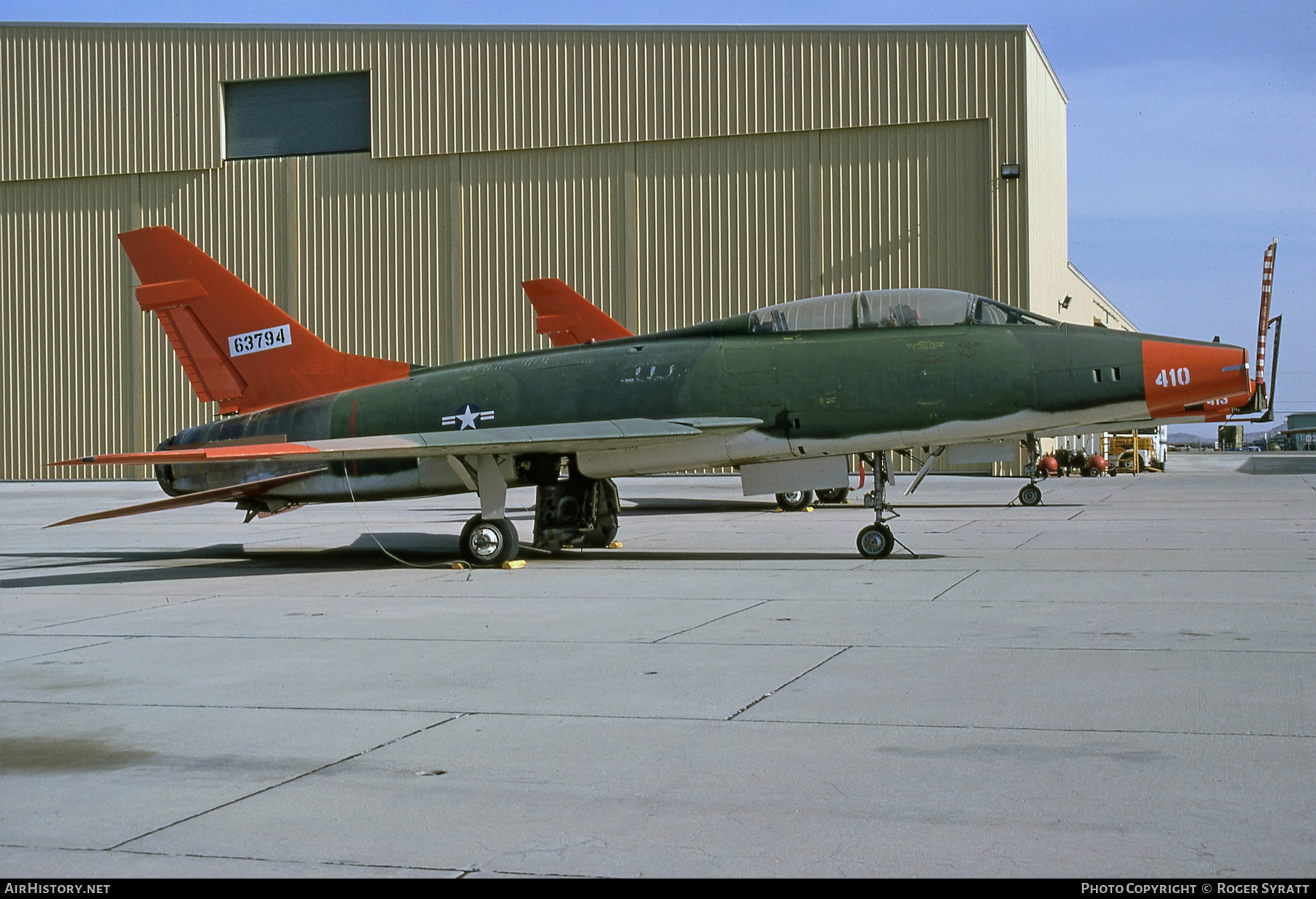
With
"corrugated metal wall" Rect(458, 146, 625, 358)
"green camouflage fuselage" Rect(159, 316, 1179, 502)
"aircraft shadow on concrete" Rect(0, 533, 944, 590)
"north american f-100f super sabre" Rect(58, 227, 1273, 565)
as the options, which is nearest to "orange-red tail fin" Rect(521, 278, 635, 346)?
"aircraft shadow on concrete" Rect(0, 533, 944, 590)

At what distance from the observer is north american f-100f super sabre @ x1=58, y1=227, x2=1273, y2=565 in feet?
40.1

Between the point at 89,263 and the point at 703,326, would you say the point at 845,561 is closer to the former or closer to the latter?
the point at 703,326

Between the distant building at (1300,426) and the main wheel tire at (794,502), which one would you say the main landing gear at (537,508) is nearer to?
the main wheel tire at (794,502)

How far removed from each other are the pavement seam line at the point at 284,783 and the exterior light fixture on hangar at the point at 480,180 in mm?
33743

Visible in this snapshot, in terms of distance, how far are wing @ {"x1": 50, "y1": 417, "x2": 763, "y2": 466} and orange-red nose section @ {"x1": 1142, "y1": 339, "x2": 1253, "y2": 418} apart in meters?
3.75

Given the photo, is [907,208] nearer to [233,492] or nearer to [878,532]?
[878,532]

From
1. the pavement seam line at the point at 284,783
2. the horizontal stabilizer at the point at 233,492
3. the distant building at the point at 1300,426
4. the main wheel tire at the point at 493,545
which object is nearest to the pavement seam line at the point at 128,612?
the main wheel tire at the point at 493,545

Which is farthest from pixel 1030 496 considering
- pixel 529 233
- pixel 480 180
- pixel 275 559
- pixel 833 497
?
pixel 480 180

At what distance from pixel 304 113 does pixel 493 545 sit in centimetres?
3292

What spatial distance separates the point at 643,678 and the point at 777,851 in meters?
2.87

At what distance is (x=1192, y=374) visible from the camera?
38.6 ft

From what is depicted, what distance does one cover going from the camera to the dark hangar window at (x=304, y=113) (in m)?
42.0

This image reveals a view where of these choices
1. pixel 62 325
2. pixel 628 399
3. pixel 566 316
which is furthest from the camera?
pixel 62 325

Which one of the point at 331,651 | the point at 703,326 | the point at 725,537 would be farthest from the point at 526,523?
the point at 331,651
